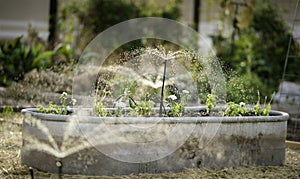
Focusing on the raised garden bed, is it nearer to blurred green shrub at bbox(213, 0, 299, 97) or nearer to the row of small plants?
the row of small plants

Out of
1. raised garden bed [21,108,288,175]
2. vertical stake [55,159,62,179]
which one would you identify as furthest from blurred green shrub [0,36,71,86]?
vertical stake [55,159,62,179]

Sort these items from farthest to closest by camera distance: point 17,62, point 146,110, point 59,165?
point 17,62, point 146,110, point 59,165

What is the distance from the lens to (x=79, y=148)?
3623 mm

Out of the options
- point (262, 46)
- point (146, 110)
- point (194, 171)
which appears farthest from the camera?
point (262, 46)

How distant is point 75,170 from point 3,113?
2614mm

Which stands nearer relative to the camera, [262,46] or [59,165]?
[59,165]

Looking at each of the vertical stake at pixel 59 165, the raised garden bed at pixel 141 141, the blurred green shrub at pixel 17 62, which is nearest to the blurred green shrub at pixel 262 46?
the blurred green shrub at pixel 17 62

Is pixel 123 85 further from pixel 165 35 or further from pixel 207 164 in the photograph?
pixel 165 35

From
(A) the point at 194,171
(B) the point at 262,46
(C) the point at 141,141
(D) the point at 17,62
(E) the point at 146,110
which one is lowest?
(A) the point at 194,171

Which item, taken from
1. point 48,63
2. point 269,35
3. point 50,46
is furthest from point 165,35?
point 48,63

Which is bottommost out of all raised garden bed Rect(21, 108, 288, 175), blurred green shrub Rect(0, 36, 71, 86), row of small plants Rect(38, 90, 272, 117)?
raised garden bed Rect(21, 108, 288, 175)

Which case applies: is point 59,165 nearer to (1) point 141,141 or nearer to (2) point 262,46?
(1) point 141,141

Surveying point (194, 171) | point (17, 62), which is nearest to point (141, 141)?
point (194, 171)

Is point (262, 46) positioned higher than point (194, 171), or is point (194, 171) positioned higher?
point (262, 46)
